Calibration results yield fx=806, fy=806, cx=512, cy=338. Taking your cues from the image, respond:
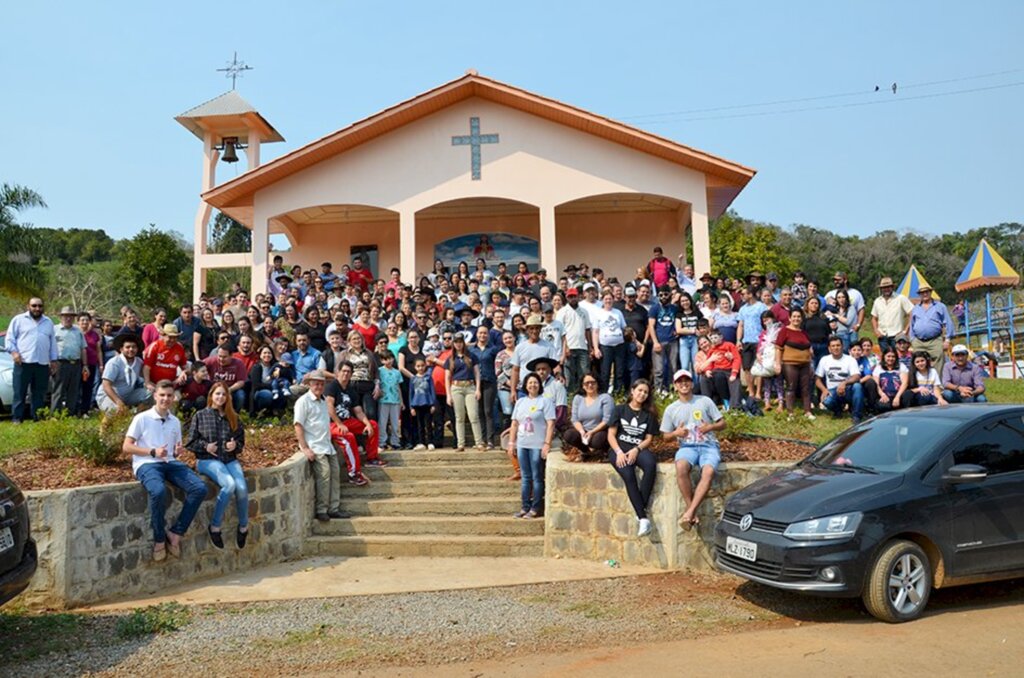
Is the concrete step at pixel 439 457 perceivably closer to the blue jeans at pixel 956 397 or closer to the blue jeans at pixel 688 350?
the blue jeans at pixel 688 350

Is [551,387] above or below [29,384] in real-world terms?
below

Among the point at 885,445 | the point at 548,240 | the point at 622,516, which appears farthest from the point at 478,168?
the point at 885,445

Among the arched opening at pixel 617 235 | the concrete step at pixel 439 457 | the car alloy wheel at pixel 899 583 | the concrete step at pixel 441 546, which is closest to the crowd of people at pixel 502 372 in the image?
the concrete step at pixel 439 457

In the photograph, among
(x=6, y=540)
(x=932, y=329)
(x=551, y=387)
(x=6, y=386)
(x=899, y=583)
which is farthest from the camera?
(x=6, y=386)

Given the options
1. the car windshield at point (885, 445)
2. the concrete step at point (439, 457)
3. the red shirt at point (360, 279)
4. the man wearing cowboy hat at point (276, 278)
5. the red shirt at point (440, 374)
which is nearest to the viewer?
the car windshield at point (885, 445)

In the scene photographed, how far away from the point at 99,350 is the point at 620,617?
9.51m

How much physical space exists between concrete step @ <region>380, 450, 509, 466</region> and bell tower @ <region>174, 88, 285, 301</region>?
1105cm

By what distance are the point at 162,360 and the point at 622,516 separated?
19.9 feet

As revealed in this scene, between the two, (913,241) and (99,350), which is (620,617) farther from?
(913,241)

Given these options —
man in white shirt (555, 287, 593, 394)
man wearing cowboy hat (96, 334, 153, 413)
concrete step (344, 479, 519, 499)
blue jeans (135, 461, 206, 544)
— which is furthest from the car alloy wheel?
man wearing cowboy hat (96, 334, 153, 413)

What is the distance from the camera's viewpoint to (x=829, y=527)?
239 inches

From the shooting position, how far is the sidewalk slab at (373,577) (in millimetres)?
7281

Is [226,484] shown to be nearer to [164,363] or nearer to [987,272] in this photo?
[164,363]

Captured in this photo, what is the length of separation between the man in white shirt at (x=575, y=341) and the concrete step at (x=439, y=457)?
80.2 inches
